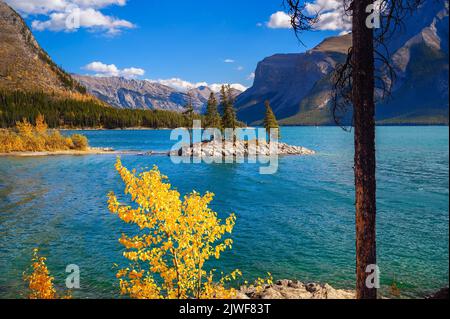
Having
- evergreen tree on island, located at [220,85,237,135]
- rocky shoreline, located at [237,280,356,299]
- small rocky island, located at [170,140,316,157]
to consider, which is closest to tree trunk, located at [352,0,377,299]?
rocky shoreline, located at [237,280,356,299]

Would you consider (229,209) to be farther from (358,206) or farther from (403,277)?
(358,206)

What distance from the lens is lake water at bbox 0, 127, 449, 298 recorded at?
17938 millimetres

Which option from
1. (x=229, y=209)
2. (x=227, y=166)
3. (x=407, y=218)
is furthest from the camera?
(x=227, y=166)

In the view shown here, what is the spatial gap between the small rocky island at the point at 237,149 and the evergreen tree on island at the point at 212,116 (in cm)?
537

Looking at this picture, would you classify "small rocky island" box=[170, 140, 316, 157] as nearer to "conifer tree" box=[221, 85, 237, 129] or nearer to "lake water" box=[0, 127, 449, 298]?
"conifer tree" box=[221, 85, 237, 129]

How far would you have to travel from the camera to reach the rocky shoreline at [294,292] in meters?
12.8

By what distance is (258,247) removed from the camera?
2202 cm

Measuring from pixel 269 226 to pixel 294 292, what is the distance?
44.1 ft

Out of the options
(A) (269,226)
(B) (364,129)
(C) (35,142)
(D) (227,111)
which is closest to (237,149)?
(D) (227,111)
